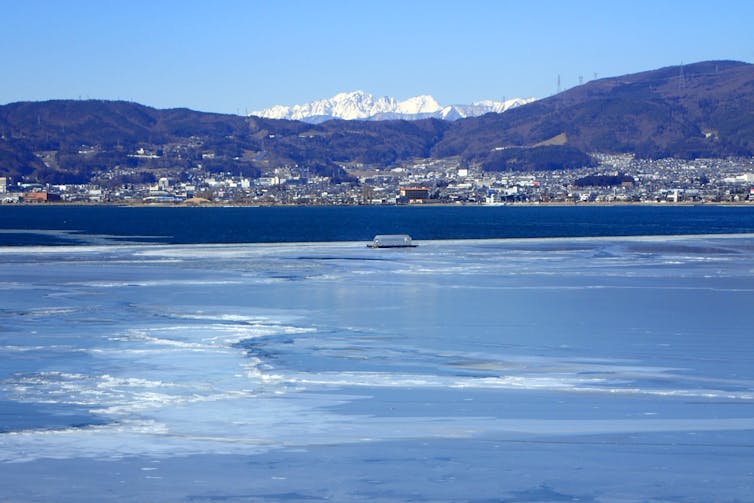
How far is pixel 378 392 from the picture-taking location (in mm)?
14203

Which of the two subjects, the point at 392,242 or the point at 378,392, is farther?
the point at 392,242

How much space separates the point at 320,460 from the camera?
1080 centimetres

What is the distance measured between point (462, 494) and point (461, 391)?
4593mm

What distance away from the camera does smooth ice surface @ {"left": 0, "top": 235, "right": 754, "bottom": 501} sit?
1010cm

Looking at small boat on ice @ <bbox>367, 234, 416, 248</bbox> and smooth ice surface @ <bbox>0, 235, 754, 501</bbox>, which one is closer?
smooth ice surface @ <bbox>0, 235, 754, 501</bbox>

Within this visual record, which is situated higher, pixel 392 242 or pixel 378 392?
pixel 392 242

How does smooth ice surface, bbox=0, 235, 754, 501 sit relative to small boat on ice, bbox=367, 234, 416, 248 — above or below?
below

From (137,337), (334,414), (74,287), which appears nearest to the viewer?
(334,414)

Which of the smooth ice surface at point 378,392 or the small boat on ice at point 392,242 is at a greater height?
the small boat on ice at point 392,242

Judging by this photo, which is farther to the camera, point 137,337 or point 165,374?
point 137,337

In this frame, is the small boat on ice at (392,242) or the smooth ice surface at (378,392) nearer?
the smooth ice surface at (378,392)

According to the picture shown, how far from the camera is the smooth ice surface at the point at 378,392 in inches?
398

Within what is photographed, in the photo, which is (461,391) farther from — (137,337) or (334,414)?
(137,337)

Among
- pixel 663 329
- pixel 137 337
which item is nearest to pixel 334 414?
pixel 137 337
